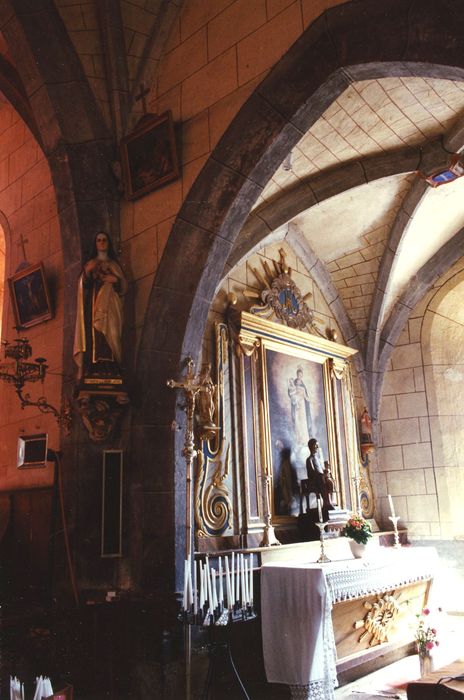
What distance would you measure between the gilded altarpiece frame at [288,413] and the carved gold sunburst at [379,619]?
4.46 feet

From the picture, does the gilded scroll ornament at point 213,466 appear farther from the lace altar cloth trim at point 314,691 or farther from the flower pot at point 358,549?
the lace altar cloth trim at point 314,691

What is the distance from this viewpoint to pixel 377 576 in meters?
6.22

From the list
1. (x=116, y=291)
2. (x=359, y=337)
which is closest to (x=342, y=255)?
(x=359, y=337)

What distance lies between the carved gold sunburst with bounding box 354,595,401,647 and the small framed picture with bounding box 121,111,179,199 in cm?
443

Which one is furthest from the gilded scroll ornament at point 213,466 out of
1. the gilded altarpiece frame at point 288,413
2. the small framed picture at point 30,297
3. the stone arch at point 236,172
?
the small framed picture at point 30,297

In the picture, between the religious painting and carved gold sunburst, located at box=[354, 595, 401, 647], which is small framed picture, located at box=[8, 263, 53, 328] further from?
carved gold sunburst, located at box=[354, 595, 401, 647]

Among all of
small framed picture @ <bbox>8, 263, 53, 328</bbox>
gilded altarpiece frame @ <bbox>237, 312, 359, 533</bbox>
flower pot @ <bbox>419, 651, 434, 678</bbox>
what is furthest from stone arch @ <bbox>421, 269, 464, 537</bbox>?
small framed picture @ <bbox>8, 263, 53, 328</bbox>

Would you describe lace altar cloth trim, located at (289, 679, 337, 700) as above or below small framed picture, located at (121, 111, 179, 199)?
below

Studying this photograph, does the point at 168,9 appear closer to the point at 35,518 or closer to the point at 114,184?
the point at 114,184

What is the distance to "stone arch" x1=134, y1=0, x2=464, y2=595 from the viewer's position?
470 cm

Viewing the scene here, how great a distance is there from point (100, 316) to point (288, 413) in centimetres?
327

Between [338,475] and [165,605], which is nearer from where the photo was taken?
[165,605]

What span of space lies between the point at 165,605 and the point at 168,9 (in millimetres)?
5373

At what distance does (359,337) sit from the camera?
9773mm
